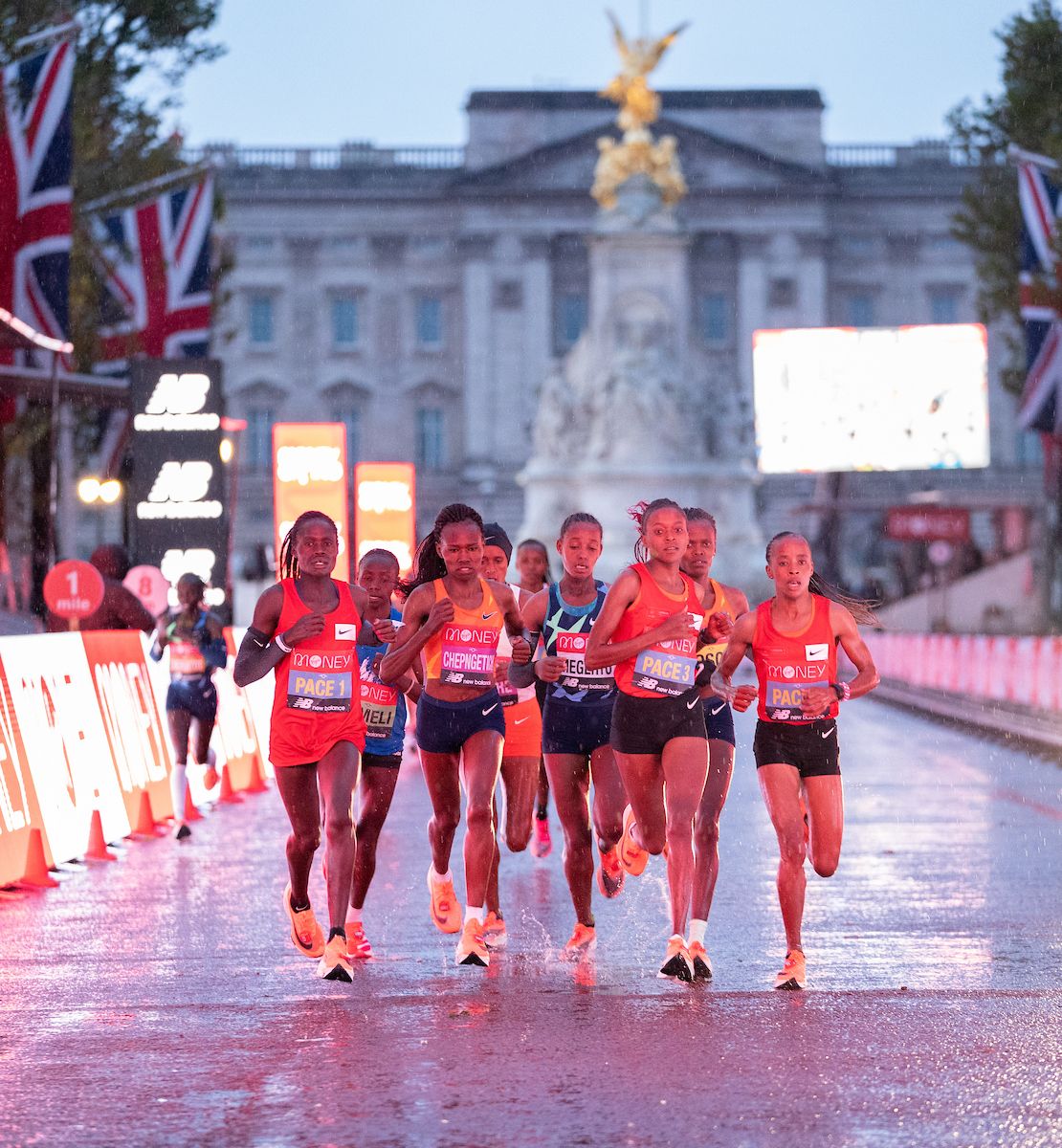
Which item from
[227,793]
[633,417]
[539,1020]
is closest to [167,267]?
[227,793]

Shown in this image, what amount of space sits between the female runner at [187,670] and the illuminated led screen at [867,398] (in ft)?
142

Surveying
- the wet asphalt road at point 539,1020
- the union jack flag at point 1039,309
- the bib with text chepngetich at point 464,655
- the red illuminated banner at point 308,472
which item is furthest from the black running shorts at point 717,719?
the red illuminated banner at point 308,472

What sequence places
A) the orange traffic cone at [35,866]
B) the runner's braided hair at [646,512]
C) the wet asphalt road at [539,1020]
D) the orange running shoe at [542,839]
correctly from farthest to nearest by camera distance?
the orange running shoe at [542,839], the orange traffic cone at [35,866], the runner's braided hair at [646,512], the wet asphalt road at [539,1020]

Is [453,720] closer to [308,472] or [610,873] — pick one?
[610,873]

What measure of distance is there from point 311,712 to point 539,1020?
167 cm

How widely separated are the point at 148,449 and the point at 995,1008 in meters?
16.6

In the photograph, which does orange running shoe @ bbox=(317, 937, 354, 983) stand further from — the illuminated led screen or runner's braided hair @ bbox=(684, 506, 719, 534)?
the illuminated led screen

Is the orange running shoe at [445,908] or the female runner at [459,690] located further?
the orange running shoe at [445,908]

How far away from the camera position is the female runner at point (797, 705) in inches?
374

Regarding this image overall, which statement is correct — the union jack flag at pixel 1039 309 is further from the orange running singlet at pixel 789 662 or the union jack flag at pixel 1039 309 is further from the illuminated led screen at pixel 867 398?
the illuminated led screen at pixel 867 398

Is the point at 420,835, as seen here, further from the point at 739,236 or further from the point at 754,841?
the point at 739,236

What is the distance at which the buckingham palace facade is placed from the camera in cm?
9875

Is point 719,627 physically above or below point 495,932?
above

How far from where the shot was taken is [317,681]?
956 centimetres
